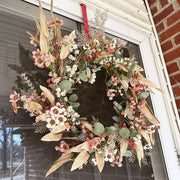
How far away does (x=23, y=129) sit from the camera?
83cm

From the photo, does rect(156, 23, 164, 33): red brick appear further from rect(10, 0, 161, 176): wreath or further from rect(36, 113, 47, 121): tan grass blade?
rect(36, 113, 47, 121): tan grass blade

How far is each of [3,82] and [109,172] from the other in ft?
2.31

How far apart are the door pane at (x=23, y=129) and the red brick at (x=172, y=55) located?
0.77 m

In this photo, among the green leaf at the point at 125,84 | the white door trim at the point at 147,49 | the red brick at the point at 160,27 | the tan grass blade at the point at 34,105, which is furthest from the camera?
the red brick at the point at 160,27

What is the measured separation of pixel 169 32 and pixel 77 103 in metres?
1.12

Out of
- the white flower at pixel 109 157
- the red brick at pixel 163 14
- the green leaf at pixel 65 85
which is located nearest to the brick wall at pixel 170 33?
the red brick at pixel 163 14

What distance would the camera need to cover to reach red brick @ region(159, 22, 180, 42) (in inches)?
57.9

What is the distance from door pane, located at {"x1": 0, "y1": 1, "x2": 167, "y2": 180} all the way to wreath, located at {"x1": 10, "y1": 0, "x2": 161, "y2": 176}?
6 centimetres

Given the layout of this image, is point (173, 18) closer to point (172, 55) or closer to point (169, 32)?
point (169, 32)

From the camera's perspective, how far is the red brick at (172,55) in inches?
57.4

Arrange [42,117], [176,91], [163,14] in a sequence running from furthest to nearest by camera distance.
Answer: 1. [163,14]
2. [176,91]
3. [42,117]

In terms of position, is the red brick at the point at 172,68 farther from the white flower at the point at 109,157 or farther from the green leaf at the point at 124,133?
the white flower at the point at 109,157

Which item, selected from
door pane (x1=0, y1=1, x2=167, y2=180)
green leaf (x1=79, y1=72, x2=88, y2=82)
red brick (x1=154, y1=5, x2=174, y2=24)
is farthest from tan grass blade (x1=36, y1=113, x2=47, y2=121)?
red brick (x1=154, y1=5, x2=174, y2=24)

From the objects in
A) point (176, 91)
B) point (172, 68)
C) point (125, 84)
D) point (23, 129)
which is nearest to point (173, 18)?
point (172, 68)
